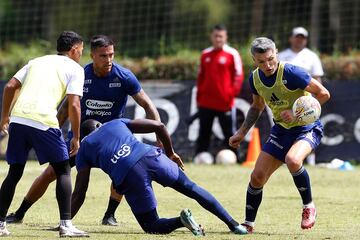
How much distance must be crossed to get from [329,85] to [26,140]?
A: 31.8 feet

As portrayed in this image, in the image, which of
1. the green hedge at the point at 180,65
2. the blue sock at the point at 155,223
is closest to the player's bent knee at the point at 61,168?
the blue sock at the point at 155,223

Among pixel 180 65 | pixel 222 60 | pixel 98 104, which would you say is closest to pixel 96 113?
pixel 98 104

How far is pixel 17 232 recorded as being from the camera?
9.54m

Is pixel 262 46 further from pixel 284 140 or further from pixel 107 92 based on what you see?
pixel 107 92

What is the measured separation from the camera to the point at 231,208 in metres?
12.0

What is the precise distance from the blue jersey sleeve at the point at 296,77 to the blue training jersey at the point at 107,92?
5.20 feet

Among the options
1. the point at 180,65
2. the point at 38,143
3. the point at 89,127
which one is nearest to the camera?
the point at 38,143

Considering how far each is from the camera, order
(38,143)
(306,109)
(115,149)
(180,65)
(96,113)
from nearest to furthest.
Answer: (115,149) → (38,143) → (306,109) → (96,113) → (180,65)

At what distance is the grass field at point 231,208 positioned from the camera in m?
9.52

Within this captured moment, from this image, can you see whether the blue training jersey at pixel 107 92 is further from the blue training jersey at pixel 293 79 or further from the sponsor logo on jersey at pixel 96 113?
the blue training jersey at pixel 293 79

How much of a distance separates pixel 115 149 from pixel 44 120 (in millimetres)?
675

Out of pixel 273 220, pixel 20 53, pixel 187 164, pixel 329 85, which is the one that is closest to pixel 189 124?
pixel 187 164

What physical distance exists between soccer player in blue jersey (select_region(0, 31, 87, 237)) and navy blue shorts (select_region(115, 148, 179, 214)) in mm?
525

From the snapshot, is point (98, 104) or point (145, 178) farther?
point (98, 104)
